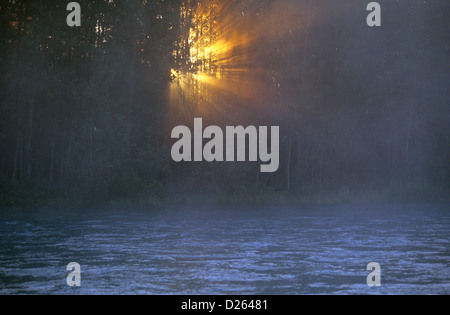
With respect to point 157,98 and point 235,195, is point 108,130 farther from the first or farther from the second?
point 235,195

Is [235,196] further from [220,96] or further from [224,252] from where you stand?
[224,252]

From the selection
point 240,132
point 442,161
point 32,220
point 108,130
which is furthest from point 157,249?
point 442,161

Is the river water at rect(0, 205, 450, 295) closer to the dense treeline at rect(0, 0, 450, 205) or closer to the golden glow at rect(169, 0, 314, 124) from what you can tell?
the dense treeline at rect(0, 0, 450, 205)

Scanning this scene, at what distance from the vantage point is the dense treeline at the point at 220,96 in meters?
35.9

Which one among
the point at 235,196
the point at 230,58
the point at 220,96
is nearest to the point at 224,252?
the point at 235,196

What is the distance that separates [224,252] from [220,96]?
2250cm

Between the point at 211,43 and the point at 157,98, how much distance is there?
440 centimetres

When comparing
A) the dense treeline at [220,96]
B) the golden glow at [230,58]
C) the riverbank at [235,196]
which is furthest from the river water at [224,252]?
the golden glow at [230,58]

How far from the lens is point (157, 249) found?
18.7m

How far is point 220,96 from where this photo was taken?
39.8 m

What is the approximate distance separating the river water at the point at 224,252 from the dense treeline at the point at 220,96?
6948mm

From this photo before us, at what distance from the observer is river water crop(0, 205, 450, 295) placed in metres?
13.4

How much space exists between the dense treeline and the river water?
6948mm

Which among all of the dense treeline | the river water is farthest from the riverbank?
the river water
